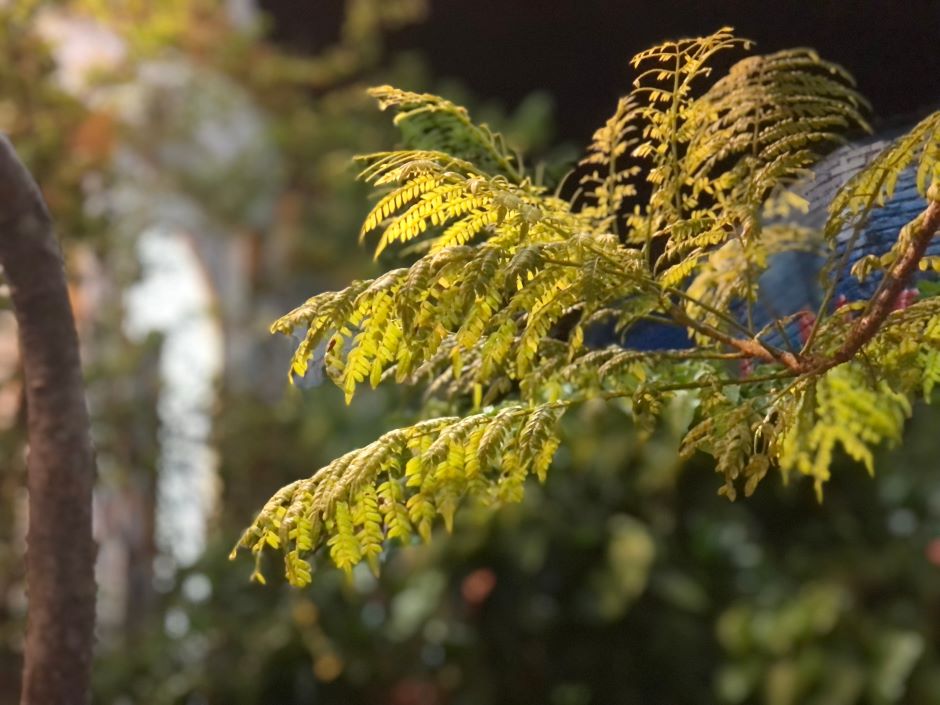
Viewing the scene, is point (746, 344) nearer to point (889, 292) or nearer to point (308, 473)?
point (889, 292)

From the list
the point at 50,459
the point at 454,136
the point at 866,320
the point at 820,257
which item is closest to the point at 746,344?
the point at 866,320

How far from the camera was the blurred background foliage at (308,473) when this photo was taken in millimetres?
2707

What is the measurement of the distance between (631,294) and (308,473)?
7.23 feet

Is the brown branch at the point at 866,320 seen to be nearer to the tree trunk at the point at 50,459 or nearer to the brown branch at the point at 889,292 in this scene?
the brown branch at the point at 889,292

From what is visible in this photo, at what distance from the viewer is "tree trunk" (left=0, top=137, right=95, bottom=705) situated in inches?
41.9

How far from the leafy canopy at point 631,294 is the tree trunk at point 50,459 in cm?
24

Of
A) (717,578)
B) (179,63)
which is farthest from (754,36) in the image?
(179,63)

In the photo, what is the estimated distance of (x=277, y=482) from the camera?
3529 mm

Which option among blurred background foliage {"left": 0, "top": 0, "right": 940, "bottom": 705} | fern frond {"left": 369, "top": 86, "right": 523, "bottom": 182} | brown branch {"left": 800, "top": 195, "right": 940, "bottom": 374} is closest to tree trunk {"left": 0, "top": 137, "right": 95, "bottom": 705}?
fern frond {"left": 369, "top": 86, "right": 523, "bottom": 182}

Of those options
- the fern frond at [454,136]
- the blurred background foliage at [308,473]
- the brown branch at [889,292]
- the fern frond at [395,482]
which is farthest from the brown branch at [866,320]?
the blurred background foliage at [308,473]

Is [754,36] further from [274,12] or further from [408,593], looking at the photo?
[274,12]

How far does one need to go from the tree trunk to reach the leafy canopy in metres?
0.24

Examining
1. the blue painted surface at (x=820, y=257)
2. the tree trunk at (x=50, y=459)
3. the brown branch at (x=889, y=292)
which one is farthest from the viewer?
the tree trunk at (x=50, y=459)

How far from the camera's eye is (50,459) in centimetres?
107
